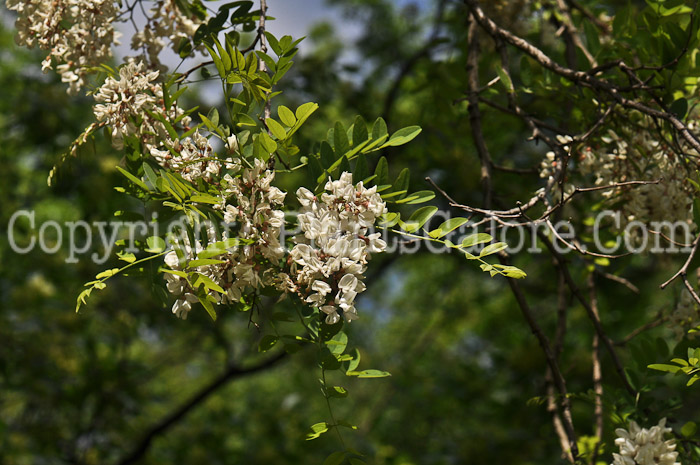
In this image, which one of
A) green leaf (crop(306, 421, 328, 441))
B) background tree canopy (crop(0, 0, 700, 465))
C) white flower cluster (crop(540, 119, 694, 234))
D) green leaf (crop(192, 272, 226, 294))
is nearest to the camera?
green leaf (crop(192, 272, 226, 294))

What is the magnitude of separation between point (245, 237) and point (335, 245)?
113 mm

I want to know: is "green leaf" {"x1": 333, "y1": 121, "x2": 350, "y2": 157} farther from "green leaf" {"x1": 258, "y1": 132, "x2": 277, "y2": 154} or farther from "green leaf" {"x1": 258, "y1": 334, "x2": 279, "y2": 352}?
"green leaf" {"x1": 258, "y1": 334, "x2": 279, "y2": 352}

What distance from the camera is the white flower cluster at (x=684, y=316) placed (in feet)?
3.67

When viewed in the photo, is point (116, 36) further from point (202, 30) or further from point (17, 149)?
point (17, 149)

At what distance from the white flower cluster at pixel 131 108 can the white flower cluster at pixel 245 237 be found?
181mm

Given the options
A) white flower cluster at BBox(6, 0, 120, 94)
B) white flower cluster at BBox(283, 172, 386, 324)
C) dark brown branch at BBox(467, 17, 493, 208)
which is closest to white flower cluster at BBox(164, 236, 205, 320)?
white flower cluster at BBox(283, 172, 386, 324)

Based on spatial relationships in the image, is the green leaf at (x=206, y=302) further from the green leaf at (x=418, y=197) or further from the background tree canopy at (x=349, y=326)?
the background tree canopy at (x=349, y=326)

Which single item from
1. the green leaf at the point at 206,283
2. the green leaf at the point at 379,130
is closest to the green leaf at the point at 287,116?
the green leaf at the point at 379,130

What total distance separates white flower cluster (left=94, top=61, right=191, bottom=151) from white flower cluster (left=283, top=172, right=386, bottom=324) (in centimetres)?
27

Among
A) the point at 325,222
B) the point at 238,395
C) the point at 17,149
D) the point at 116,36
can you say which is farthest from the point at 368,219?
the point at 238,395

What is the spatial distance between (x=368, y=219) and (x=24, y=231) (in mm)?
2429

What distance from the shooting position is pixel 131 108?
0.89 metres

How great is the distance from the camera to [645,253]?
1.18 metres

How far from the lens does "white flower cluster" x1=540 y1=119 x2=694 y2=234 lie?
109cm
